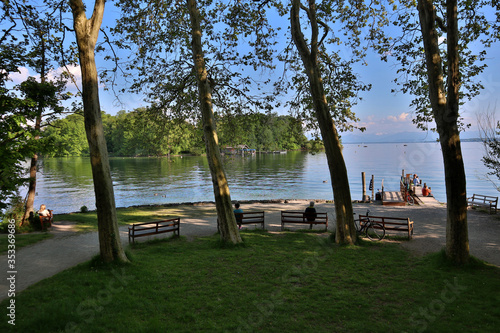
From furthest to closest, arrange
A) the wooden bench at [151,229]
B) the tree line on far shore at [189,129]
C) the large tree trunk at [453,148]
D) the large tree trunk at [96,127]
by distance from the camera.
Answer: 1. the tree line on far shore at [189,129]
2. the wooden bench at [151,229]
3. the large tree trunk at [453,148]
4. the large tree trunk at [96,127]

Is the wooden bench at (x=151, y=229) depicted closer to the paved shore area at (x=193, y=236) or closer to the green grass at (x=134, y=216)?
the paved shore area at (x=193, y=236)

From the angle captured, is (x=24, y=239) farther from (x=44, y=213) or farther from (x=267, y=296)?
(x=267, y=296)

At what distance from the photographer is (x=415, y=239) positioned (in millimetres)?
11008

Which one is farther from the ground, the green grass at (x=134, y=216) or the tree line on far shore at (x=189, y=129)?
the tree line on far shore at (x=189, y=129)

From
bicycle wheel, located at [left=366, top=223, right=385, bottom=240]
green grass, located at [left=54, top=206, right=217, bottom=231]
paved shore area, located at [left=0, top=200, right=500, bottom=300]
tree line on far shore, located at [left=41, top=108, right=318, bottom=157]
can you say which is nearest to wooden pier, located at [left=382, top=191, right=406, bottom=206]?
paved shore area, located at [left=0, top=200, right=500, bottom=300]

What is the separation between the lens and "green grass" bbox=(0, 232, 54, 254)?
10.1 metres

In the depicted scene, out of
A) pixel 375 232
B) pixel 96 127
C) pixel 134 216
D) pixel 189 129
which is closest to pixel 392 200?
pixel 375 232

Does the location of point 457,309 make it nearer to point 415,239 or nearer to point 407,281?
point 407,281

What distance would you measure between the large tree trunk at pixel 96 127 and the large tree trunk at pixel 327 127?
5906mm

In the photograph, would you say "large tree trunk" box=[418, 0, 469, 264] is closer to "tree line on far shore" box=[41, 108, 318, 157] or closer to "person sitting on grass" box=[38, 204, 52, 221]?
"tree line on far shore" box=[41, 108, 318, 157]

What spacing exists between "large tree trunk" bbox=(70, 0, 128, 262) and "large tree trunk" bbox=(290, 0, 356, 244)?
5.91 meters

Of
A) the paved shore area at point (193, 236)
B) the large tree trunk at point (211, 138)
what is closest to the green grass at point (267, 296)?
the paved shore area at point (193, 236)

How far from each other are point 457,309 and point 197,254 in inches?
260

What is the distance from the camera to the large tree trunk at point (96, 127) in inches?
276
